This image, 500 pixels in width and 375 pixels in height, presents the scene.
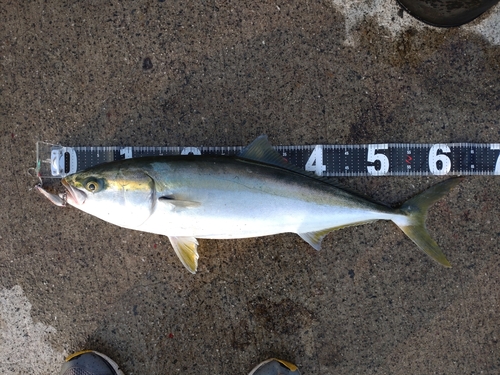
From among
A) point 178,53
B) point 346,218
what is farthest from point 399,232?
point 178,53

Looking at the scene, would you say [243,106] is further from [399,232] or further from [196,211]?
[399,232]

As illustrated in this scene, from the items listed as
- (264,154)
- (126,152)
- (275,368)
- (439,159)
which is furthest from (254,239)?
(439,159)

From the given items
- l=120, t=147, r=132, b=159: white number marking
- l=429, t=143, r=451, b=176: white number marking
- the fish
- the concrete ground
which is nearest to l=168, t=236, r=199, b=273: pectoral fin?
the fish

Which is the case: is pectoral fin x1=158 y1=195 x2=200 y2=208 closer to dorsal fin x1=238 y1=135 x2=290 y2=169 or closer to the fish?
the fish

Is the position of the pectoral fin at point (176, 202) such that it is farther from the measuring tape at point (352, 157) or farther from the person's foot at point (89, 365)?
the person's foot at point (89, 365)

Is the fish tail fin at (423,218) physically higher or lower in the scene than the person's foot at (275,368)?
higher

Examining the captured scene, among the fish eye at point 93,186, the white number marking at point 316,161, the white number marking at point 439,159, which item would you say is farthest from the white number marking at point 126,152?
the white number marking at point 439,159
